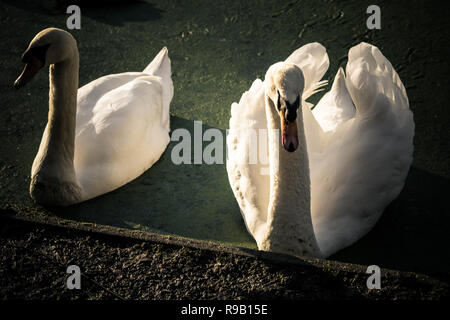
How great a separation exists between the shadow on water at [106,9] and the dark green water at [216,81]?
1cm

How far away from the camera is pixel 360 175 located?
342cm

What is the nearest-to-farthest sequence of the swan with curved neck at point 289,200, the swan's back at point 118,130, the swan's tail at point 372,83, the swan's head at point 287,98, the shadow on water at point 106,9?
the swan's head at point 287,98, the swan with curved neck at point 289,200, the swan's tail at point 372,83, the swan's back at point 118,130, the shadow on water at point 106,9

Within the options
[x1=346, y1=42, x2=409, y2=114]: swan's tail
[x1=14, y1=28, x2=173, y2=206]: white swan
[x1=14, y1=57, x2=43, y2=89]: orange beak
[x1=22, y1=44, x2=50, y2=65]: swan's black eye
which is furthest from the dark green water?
[x1=22, y1=44, x2=50, y2=65]: swan's black eye

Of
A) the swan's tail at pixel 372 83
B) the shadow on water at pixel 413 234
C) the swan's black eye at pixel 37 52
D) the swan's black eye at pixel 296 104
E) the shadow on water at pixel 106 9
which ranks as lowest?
the shadow on water at pixel 413 234

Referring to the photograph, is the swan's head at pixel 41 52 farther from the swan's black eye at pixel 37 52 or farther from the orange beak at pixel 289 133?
the orange beak at pixel 289 133

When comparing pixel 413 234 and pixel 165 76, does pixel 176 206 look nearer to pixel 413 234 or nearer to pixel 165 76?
pixel 165 76

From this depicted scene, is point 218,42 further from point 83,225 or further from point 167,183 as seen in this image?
point 83,225

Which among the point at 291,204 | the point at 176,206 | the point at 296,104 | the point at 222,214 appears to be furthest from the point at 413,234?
the point at 176,206

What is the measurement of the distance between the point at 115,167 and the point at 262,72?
1.78 metres

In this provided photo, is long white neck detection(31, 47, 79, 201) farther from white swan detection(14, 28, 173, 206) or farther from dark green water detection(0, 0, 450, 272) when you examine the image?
dark green water detection(0, 0, 450, 272)

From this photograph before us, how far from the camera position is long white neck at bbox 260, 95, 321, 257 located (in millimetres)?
3094

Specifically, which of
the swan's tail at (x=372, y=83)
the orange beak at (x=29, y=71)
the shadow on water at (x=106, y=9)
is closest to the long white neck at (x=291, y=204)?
the swan's tail at (x=372, y=83)

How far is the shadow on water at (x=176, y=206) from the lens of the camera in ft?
12.2

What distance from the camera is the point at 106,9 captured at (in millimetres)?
6191
